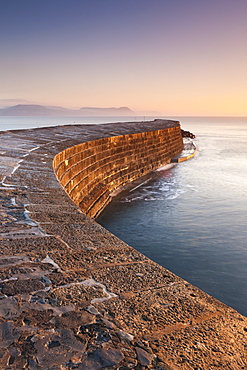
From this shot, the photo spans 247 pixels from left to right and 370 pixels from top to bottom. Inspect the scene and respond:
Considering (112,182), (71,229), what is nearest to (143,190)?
(112,182)

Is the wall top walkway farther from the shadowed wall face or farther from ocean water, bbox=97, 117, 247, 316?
the shadowed wall face

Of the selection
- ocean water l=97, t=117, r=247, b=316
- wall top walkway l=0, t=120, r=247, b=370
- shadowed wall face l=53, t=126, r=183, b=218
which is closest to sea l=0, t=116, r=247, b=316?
ocean water l=97, t=117, r=247, b=316

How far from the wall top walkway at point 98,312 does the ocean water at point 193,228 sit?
3.86 metres

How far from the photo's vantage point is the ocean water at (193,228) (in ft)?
20.9

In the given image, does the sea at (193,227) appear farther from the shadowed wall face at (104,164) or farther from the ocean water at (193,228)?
the shadowed wall face at (104,164)

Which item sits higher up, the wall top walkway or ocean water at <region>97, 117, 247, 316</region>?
the wall top walkway

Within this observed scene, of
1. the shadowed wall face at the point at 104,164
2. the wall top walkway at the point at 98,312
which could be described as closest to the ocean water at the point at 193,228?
the shadowed wall face at the point at 104,164

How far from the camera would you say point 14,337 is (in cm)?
150

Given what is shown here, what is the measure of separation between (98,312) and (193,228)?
7609 mm

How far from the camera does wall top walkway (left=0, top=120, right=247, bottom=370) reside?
1.45 m

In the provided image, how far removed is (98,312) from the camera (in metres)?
1.76

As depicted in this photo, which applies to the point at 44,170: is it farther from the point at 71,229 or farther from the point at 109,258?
the point at 109,258

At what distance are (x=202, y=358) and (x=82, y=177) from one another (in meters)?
8.53

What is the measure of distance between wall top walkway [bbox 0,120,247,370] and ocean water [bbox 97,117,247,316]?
386 centimetres
